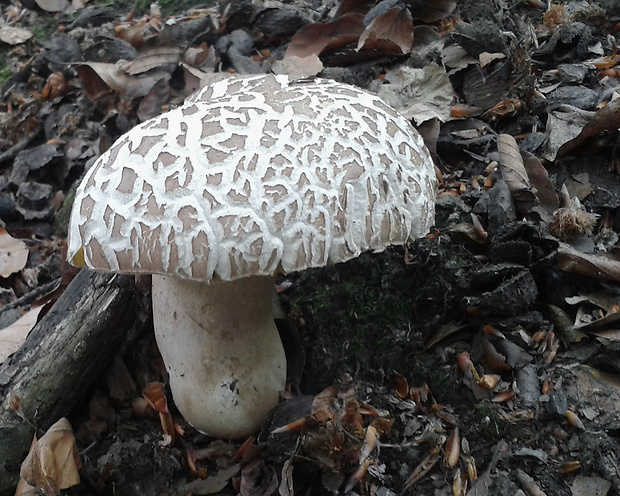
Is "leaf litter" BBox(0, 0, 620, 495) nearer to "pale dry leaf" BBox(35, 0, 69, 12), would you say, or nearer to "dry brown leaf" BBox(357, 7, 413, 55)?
"dry brown leaf" BBox(357, 7, 413, 55)

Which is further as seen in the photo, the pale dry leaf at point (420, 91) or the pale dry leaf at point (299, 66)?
the pale dry leaf at point (299, 66)

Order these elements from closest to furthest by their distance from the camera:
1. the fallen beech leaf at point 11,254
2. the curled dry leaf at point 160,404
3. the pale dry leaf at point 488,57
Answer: the curled dry leaf at point 160,404
the fallen beech leaf at point 11,254
the pale dry leaf at point 488,57

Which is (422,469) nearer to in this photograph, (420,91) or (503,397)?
(503,397)

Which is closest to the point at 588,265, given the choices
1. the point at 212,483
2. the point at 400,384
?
the point at 400,384

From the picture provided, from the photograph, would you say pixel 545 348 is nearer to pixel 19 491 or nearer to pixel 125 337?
pixel 125 337

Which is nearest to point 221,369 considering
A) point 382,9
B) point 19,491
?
point 19,491

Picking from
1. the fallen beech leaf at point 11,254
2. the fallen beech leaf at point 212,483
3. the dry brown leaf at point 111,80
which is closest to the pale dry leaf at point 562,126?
the fallen beech leaf at point 212,483

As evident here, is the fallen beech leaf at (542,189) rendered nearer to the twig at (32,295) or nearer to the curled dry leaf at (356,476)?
the curled dry leaf at (356,476)
